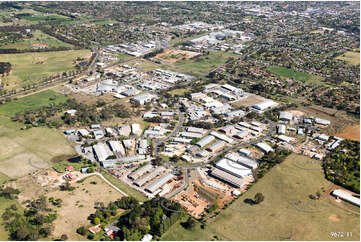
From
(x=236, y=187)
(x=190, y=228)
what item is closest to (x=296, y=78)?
(x=236, y=187)

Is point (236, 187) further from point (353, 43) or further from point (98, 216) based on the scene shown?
point (353, 43)

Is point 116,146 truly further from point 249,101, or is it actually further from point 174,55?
point 174,55

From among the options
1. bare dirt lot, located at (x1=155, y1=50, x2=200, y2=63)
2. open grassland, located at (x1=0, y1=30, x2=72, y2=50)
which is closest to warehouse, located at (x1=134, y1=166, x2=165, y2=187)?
bare dirt lot, located at (x1=155, y1=50, x2=200, y2=63)

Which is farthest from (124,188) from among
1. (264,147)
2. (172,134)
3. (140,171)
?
(264,147)

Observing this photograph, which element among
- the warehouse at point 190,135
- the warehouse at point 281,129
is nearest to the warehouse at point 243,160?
the warehouse at point 190,135

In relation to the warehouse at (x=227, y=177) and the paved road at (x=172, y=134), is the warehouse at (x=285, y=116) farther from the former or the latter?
the warehouse at (x=227, y=177)
